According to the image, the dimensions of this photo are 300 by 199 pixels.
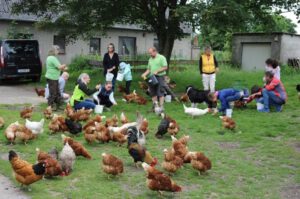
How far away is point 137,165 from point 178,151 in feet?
2.39

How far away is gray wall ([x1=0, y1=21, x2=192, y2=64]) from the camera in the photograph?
103 feet

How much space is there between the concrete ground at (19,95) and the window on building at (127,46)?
53.6 ft

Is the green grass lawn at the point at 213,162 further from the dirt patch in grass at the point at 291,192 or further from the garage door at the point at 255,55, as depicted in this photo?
the garage door at the point at 255,55

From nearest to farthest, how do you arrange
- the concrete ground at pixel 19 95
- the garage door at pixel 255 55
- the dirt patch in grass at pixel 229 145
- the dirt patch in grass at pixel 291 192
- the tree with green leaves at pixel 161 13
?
the dirt patch in grass at pixel 291 192 → the dirt patch in grass at pixel 229 145 → the tree with green leaves at pixel 161 13 → the concrete ground at pixel 19 95 → the garage door at pixel 255 55

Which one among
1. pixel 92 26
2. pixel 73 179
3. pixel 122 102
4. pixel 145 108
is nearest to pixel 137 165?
pixel 73 179

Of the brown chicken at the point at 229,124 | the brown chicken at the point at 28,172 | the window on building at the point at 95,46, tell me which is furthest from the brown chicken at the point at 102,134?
the window on building at the point at 95,46

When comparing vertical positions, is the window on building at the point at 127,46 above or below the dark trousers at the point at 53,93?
above

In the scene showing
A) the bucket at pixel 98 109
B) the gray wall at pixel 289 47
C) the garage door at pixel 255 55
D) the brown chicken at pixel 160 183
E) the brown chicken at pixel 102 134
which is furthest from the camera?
the garage door at pixel 255 55

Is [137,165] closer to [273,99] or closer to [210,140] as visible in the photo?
[210,140]

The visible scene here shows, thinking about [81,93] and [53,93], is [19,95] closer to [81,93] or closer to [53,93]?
[53,93]

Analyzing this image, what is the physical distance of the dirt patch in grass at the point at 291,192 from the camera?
21.5 ft

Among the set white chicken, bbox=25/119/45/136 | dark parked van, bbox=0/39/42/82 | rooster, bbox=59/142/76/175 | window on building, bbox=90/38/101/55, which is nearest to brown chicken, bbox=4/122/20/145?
white chicken, bbox=25/119/45/136

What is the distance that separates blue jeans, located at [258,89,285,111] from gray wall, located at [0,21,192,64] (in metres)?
16.2

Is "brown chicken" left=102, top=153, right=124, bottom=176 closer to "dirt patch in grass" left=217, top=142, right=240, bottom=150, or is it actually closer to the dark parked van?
"dirt patch in grass" left=217, top=142, right=240, bottom=150
